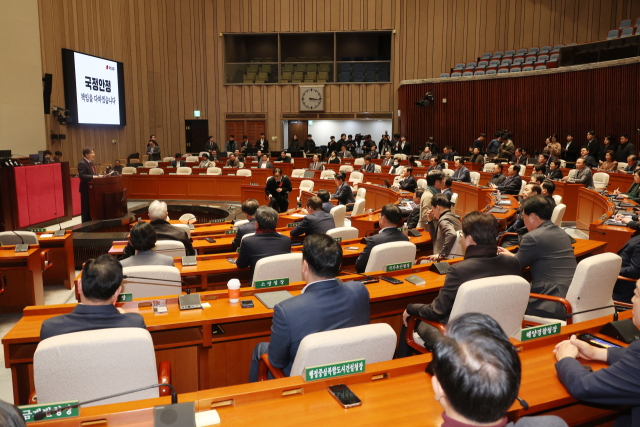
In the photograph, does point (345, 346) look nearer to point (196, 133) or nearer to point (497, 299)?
point (497, 299)

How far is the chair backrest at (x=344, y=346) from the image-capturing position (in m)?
1.75

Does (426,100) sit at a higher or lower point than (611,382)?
higher

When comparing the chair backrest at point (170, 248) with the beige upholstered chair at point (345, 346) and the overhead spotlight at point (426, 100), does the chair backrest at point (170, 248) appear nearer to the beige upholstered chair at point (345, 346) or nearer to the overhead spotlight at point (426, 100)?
the beige upholstered chair at point (345, 346)

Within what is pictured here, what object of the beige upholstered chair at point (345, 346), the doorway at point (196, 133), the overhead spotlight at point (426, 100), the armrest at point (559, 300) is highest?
the overhead spotlight at point (426, 100)

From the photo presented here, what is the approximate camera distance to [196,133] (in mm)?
18172

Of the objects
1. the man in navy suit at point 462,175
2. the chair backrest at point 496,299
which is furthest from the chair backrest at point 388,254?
the man in navy suit at point 462,175

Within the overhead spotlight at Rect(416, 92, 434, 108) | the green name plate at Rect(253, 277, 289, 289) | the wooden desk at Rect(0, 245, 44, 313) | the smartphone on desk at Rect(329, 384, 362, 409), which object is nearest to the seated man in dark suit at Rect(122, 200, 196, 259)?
the wooden desk at Rect(0, 245, 44, 313)

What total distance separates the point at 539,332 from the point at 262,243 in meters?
2.16

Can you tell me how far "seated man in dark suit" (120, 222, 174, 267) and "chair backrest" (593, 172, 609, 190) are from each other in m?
7.43

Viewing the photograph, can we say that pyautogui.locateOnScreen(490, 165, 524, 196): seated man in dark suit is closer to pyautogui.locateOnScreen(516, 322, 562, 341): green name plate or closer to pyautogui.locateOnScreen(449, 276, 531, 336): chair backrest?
pyautogui.locateOnScreen(449, 276, 531, 336): chair backrest

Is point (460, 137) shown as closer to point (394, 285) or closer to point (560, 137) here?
point (560, 137)

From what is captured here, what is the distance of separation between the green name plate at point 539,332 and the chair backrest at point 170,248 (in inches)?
115

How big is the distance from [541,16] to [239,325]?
17.4 meters

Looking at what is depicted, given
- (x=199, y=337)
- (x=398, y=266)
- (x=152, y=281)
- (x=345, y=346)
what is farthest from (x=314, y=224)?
(x=345, y=346)
